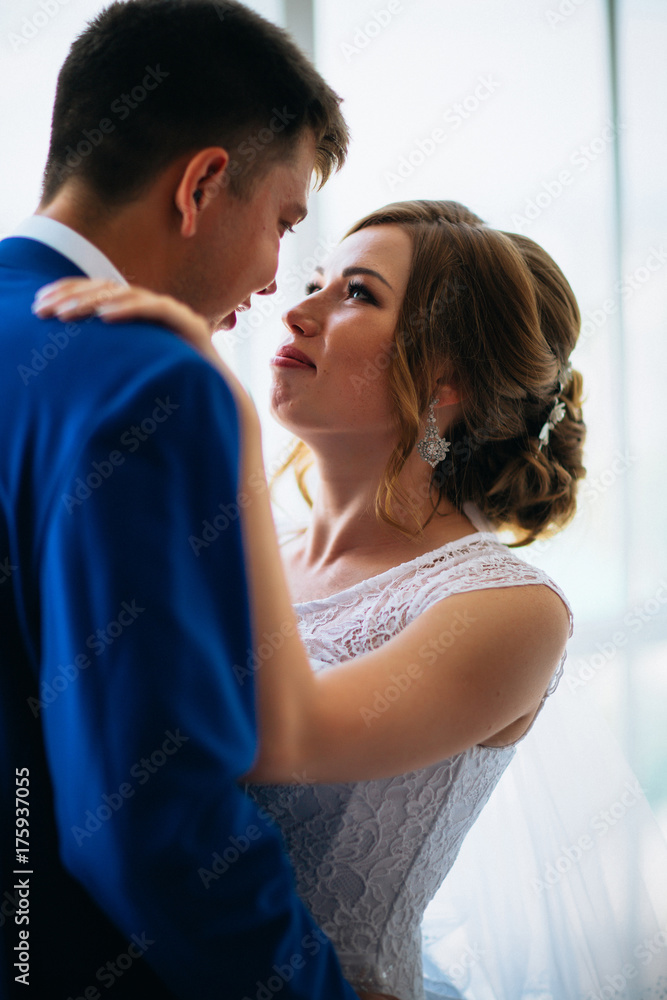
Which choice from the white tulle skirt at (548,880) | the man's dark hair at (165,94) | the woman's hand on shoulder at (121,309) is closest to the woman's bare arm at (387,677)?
the woman's hand on shoulder at (121,309)

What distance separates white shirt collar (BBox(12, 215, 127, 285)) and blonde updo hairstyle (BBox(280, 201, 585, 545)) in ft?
2.31

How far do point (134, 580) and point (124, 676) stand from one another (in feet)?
0.25

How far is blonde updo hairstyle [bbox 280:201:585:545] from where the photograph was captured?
146 cm

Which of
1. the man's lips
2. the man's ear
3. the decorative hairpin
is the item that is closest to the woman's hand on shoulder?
the man's ear

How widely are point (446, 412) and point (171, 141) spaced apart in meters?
0.82

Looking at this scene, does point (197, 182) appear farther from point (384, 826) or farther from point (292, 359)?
point (384, 826)

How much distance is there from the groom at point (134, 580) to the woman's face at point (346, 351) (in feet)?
1.73

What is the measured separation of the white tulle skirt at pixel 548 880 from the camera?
67.1 inches

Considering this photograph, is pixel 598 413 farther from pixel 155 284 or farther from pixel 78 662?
pixel 78 662

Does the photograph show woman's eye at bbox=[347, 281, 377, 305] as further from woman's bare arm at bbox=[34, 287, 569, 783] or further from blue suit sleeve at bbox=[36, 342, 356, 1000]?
blue suit sleeve at bbox=[36, 342, 356, 1000]

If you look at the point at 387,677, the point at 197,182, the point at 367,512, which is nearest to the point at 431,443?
the point at 367,512

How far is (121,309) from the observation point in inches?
26.8

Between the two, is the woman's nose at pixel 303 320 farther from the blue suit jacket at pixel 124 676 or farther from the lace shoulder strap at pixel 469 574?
the blue suit jacket at pixel 124 676

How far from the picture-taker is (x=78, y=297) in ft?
2.27
